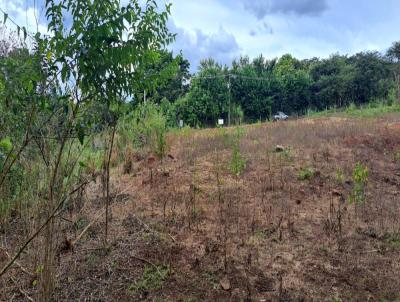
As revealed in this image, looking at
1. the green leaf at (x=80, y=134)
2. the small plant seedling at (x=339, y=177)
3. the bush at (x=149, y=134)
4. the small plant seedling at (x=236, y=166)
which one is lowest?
the small plant seedling at (x=339, y=177)

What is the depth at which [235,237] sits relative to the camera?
11.2 feet

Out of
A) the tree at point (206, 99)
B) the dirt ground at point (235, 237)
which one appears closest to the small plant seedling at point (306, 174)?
the dirt ground at point (235, 237)

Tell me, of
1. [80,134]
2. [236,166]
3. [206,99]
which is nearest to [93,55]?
[80,134]

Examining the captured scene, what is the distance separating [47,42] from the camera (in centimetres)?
185

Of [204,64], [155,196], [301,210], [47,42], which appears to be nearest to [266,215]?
[301,210]

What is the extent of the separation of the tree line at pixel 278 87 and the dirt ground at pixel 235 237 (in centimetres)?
1688

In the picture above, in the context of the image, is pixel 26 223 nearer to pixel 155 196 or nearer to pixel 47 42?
pixel 47 42

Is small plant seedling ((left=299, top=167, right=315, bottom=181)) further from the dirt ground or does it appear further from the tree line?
the tree line

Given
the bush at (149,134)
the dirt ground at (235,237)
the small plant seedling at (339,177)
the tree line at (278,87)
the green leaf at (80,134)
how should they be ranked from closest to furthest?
1. the green leaf at (80,134)
2. the dirt ground at (235,237)
3. the small plant seedling at (339,177)
4. the bush at (149,134)
5. the tree line at (278,87)

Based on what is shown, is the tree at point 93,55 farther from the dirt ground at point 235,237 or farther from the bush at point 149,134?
the bush at point 149,134

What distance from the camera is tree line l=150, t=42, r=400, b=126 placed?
22859mm

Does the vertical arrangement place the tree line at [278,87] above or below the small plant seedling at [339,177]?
above

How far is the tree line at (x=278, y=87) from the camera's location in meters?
22.9

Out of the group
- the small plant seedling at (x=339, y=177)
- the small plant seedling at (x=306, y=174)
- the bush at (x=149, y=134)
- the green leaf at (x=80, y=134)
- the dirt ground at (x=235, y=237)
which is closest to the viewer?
the green leaf at (x=80, y=134)
